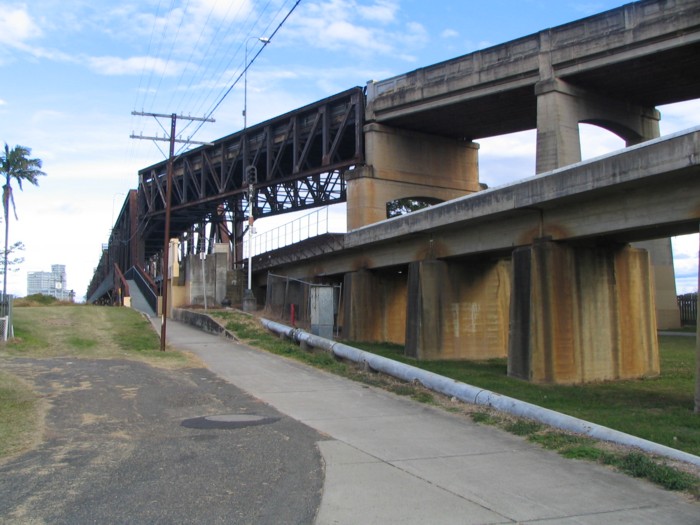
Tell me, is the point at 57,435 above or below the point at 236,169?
below

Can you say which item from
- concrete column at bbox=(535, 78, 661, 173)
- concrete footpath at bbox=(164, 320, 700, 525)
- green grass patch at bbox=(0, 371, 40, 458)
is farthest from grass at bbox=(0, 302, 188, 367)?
concrete column at bbox=(535, 78, 661, 173)

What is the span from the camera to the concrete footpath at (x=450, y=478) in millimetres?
5934

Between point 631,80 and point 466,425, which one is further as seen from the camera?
point 631,80

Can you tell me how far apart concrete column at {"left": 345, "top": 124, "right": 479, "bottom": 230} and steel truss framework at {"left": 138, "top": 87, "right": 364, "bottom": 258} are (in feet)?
3.56

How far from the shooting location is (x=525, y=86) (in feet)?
90.9

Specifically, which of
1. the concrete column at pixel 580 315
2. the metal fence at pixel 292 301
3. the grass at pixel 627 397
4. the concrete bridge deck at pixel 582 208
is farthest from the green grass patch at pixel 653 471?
the metal fence at pixel 292 301

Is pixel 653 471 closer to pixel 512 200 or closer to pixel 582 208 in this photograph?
pixel 582 208

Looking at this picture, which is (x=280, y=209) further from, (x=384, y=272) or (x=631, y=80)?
(x=631, y=80)

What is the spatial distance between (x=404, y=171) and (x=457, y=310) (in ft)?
48.7

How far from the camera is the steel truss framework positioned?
37969mm

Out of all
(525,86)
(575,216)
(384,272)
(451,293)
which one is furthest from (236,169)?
(575,216)

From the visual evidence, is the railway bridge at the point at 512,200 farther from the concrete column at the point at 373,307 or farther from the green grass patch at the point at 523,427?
the green grass patch at the point at 523,427

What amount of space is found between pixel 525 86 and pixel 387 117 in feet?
28.3

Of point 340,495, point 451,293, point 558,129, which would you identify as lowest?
point 340,495
